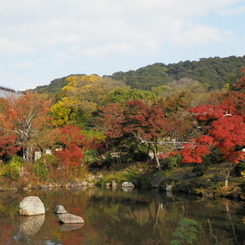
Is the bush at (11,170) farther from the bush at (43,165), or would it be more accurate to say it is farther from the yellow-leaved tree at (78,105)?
the yellow-leaved tree at (78,105)

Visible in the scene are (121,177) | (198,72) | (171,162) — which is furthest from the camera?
(198,72)

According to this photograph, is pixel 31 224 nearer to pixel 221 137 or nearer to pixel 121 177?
pixel 221 137

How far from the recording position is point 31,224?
36.0 feet

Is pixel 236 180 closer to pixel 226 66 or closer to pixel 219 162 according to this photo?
pixel 219 162

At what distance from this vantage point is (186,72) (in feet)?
217

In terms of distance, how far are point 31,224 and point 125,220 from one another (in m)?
3.32

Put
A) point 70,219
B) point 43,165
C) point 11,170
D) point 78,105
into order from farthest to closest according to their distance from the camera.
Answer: point 78,105
point 43,165
point 11,170
point 70,219

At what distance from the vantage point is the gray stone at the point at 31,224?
10.0 m

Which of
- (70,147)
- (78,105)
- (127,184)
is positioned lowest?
(127,184)

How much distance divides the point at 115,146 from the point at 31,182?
6236 millimetres

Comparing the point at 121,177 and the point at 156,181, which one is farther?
the point at 121,177

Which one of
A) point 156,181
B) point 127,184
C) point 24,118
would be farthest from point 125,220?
point 24,118

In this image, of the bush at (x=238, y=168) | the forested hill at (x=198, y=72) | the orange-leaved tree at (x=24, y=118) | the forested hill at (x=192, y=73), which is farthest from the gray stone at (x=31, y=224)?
the forested hill at (x=198, y=72)

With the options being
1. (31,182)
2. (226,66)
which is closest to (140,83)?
(226,66)
